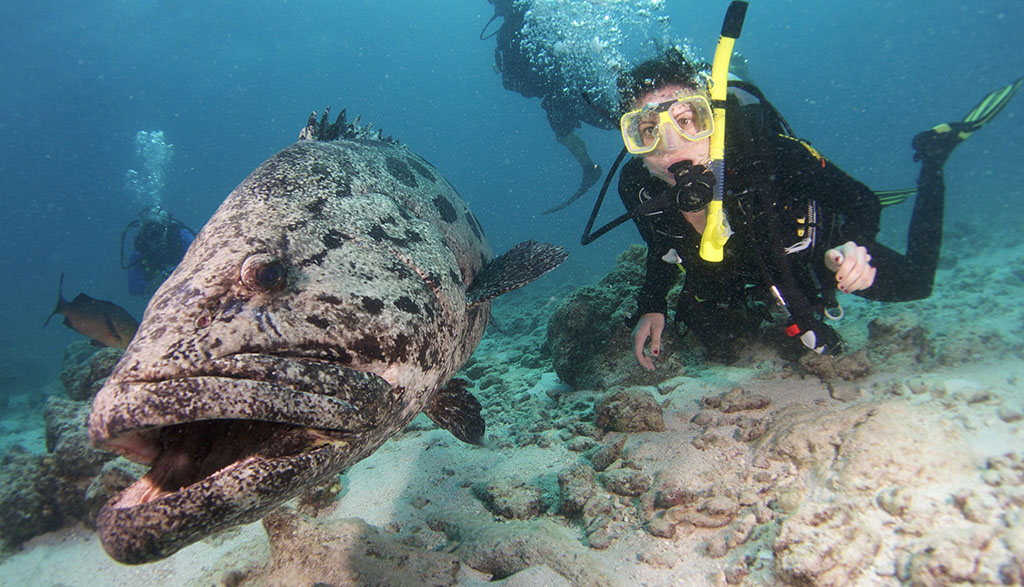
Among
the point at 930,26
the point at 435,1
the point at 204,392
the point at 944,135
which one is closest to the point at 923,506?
the point at 204,392

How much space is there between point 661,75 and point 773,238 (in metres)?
1.57

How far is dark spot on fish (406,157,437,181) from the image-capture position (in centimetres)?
383

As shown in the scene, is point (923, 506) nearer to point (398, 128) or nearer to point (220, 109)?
point (220, 109)

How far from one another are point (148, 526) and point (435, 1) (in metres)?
96.5

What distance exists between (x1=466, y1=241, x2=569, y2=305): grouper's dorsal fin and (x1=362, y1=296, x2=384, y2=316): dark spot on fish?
2.63 feet

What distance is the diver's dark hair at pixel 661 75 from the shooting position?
138 inches

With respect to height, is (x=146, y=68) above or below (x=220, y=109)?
below

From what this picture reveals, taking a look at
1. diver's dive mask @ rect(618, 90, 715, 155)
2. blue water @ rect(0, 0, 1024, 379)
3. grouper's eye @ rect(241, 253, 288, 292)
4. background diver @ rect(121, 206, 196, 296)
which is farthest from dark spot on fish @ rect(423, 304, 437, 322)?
blue water @ rect(0, 0, 1024, 379)

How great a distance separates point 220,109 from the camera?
84.6 meters

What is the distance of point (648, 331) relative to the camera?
4.40 metres

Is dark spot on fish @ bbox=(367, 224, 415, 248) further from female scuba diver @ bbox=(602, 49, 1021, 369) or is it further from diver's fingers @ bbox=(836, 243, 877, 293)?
diver's fingers @ bbox=(836, 243, 877, 293)

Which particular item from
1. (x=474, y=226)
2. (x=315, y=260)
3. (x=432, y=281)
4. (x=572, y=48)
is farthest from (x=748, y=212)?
(x=572, y=48)

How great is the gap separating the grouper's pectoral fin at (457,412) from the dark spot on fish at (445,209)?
1.31 m

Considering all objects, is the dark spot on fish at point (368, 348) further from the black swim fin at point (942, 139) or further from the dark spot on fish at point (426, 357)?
the black swim fin at point (942, 139)
